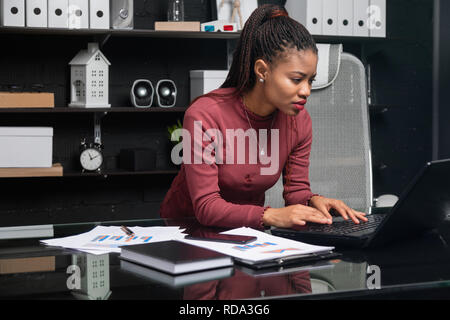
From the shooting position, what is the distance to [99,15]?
2820 millimetres

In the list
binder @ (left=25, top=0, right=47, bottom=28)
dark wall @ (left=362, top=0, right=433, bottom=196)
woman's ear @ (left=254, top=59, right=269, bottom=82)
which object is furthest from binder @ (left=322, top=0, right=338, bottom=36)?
woman's ear @ (left=254, top=59, right=269, bottom=82)

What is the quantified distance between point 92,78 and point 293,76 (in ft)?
5.50

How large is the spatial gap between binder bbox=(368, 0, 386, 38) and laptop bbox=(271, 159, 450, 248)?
7.07 ft

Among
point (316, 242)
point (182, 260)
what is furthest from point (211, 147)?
point (182, 260)

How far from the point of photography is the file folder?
10.2 feet

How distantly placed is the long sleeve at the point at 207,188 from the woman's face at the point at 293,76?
206mm

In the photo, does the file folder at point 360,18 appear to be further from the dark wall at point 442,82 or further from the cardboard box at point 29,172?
the cardboard box at point 29,172

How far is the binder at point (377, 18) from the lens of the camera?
315cm

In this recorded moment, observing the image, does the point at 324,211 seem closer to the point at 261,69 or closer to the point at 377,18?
the point at 261,69

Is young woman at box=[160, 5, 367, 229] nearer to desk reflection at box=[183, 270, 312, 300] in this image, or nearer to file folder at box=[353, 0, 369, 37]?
desk reflection at box=[183, 270, 312, 300]

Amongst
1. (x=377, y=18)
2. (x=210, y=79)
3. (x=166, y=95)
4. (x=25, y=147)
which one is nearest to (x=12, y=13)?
(x=25, y=147)

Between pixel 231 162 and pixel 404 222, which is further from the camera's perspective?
pixel 231 162

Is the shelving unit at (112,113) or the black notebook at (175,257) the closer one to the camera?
the black notebook at (175,257)

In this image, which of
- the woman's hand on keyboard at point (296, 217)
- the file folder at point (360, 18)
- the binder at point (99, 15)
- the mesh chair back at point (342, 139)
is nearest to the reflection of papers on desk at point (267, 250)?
the woman's hand on keyboard at point (296, 217)
